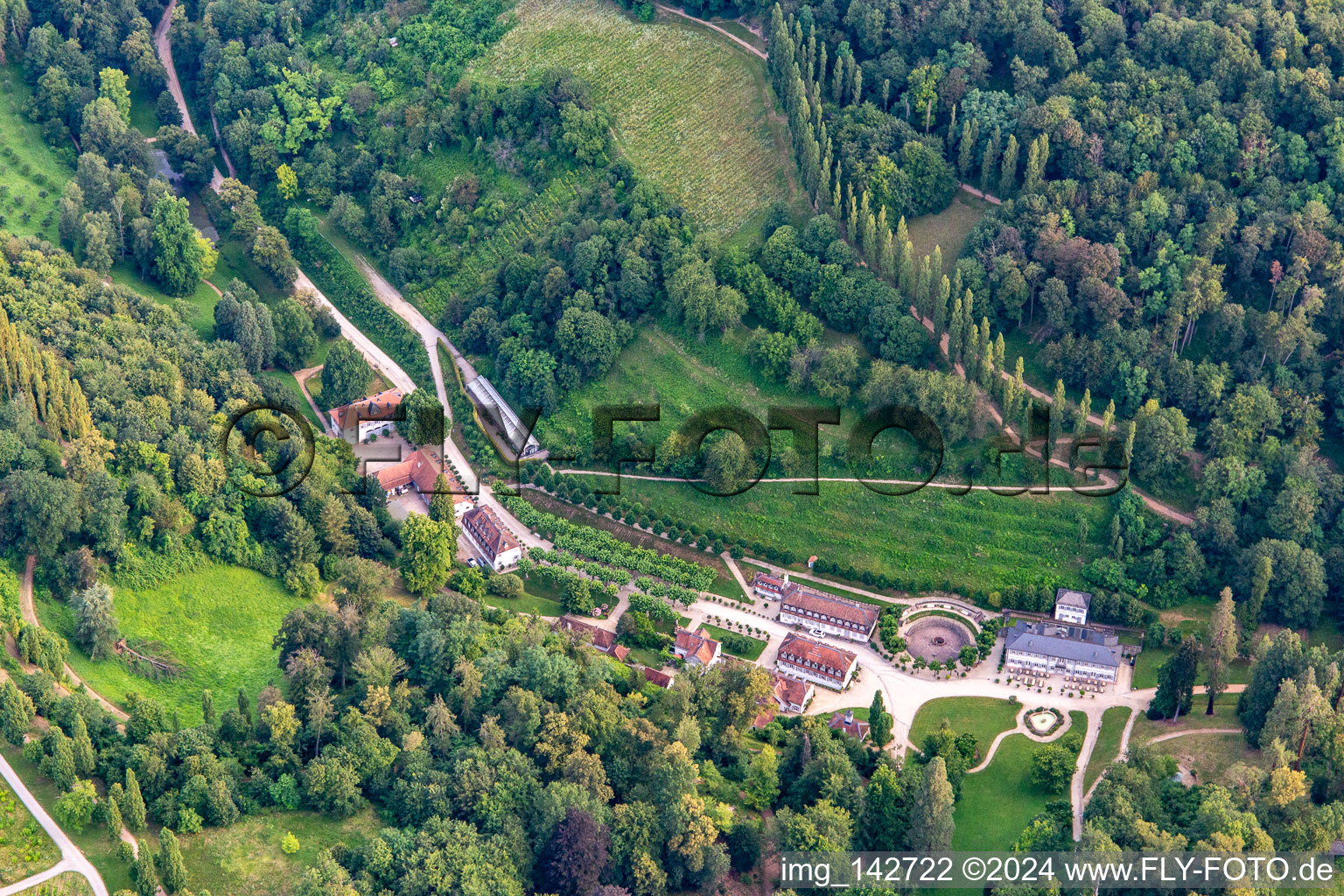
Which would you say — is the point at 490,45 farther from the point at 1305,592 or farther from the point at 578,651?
the point at 1305,592

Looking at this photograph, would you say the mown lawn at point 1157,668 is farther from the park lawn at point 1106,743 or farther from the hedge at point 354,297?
the hedge at point 354,297

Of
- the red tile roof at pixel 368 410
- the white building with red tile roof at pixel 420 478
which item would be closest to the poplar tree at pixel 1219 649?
the white building with red tile roof at pixel 420 478

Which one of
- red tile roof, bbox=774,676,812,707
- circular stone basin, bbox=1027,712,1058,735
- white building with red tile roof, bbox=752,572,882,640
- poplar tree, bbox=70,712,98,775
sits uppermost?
poplar tree, bbox=70,712,98,775

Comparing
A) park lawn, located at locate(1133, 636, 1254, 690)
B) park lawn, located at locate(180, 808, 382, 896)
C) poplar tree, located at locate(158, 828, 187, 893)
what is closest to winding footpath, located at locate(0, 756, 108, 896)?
poplar tree, located at locate(158, 828, 187, 893)

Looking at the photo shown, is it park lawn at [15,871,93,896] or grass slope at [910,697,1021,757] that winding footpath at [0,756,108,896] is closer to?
park lawn at [15,871,93,896]

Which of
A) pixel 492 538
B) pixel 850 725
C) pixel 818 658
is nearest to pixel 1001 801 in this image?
pixel 850 725

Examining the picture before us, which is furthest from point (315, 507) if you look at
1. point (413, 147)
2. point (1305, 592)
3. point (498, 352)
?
point (1305, 592)
